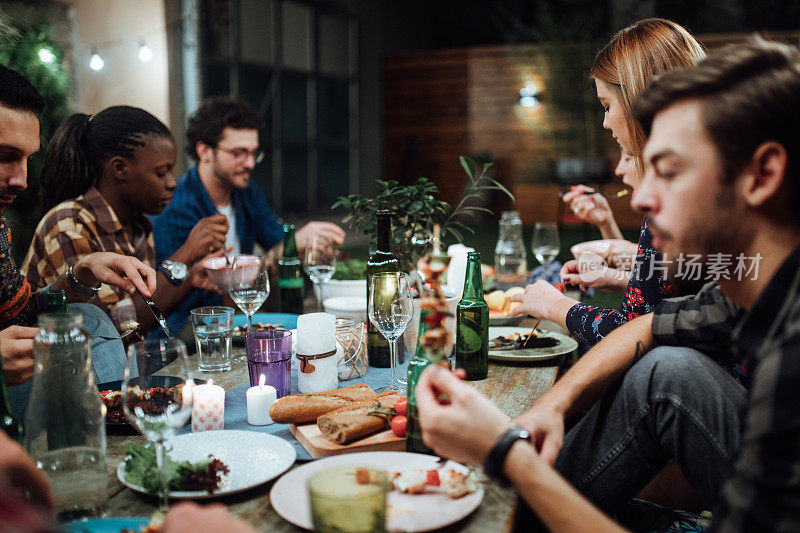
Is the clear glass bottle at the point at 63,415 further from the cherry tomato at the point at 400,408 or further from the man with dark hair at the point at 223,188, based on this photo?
the man with dark hair at the point at 223,188

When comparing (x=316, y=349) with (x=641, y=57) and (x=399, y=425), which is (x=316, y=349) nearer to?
(x=399, y=425)

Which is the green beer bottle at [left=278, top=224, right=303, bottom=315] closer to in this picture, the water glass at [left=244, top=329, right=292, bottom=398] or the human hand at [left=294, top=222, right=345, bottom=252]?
the human hand at [left=294, top=222, right=345, bottom=252]

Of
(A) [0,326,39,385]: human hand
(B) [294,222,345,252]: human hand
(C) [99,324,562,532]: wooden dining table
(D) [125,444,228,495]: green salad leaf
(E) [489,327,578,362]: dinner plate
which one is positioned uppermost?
(B) [294,222,345,252]: human hand

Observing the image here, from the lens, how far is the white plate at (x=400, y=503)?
3.02 ft

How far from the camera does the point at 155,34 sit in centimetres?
570

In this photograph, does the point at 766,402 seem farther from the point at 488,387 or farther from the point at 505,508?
the point at 488,387

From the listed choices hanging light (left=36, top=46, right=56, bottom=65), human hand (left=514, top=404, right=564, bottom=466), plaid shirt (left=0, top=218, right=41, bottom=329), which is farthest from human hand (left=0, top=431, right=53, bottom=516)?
hanging light (left=36, top=46, right=56, bottom=65)

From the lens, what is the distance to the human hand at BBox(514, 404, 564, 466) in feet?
3.50

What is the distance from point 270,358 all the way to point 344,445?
13.9 inches

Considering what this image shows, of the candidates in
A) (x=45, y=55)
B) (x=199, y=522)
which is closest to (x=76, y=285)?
(x=199, y=522)

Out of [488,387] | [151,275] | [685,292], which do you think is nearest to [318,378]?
[488,387]

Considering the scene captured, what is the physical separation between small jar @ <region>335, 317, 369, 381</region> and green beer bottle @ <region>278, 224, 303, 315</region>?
755mm

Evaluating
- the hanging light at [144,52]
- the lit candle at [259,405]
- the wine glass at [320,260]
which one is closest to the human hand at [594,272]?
the wine glass at [320,260]

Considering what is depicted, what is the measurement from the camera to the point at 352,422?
1.21 meters
